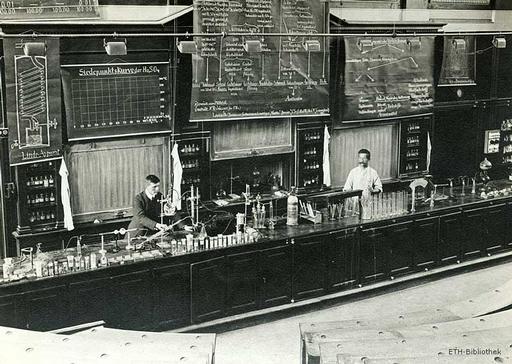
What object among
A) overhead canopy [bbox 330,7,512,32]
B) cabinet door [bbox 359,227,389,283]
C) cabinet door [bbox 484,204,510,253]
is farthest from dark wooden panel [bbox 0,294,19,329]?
cabinet door [bbox 484,204,510,253]

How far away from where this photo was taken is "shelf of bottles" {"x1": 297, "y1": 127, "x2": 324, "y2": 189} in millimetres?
9039

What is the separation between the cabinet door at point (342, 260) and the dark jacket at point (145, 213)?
2.11m

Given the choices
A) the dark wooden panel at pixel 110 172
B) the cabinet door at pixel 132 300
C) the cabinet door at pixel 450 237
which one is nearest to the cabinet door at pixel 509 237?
the cabinet door at pixel 450 237

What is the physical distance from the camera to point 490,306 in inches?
195

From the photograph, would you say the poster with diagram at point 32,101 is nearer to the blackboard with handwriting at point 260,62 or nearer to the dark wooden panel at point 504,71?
the blackboard with handwriting at point 260,62

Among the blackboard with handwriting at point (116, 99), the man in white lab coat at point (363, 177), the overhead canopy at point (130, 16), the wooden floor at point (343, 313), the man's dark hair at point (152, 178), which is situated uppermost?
the overhead canopy at point (130, 16)

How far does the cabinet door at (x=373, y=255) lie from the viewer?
8.37 meters

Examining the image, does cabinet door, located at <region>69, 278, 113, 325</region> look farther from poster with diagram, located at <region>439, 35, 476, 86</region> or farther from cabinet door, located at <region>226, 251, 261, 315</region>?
poster with diagram, located at <region>439, 35, 476, 86</region>

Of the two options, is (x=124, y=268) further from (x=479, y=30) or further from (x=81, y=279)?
(x=479, y=30)

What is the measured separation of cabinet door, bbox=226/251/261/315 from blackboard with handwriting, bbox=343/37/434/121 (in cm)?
283

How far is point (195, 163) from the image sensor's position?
8227 millimetres

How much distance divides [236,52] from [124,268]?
298cm

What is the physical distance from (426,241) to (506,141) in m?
2.89

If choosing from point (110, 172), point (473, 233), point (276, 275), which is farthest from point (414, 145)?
point (110, 172)
